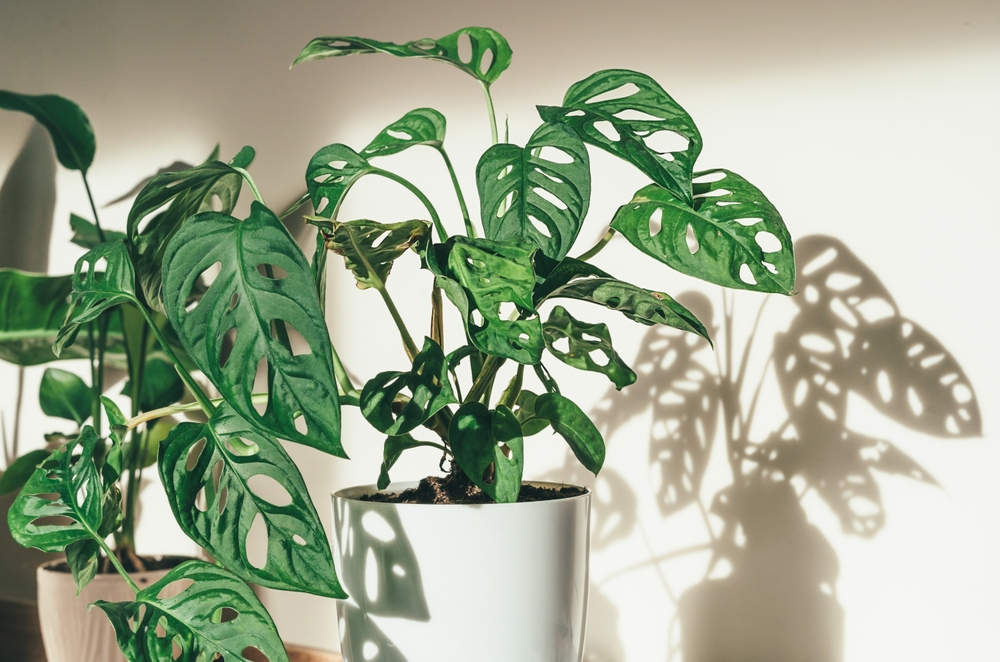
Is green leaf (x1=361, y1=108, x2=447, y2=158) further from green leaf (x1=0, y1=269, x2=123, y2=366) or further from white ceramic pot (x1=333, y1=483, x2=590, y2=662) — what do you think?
green leaf (x1=0, y1=269, x2=123, y2=366)

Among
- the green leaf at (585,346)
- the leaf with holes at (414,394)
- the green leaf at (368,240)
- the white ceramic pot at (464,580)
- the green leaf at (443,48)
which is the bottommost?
the white ceramic pot at (464,580)

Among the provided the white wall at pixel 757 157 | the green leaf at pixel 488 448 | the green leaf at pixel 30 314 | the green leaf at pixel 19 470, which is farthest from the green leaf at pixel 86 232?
the green leaf at pixel 488 448

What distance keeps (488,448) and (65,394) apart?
936 mm

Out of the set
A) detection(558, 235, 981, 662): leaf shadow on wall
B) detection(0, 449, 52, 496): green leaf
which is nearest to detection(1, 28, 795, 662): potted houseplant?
detection(558, 235, 981, 662): leaf shadow on wall

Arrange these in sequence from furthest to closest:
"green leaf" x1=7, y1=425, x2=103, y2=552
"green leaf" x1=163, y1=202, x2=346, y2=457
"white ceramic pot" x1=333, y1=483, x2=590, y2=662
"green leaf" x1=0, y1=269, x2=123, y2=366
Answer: "green leaf" x1=0, y1=269, x2=123, y2=366 < "green leaf" x1=7, y1=425, x2=103, y2=552 < "white ceramic pot" x1=333, y1=483, x2=590, y2=662 < "green leaf" x1=163, y1=202, x2=346, y2=457

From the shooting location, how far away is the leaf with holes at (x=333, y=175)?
26.8 inches

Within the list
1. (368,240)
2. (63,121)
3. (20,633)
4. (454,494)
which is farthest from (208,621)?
(20,633)

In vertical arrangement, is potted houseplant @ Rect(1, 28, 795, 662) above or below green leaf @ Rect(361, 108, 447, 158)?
below

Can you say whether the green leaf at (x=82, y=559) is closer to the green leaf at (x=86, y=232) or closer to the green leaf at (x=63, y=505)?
the green leaf at (x=63, y=505)

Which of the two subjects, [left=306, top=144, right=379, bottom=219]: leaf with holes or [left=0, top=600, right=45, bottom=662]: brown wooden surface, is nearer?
[left=306, top=144, right=379, bottom=219]: leaf with holes

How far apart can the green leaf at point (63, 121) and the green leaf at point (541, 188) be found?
2.69 ft

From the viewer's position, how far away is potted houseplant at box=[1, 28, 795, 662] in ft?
1.83

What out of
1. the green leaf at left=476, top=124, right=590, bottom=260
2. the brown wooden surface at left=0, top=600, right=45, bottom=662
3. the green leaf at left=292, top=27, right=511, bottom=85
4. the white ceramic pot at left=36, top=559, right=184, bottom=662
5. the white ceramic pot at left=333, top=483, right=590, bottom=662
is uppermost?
the green leaf at left=292, top=27, right=511, bottom=85

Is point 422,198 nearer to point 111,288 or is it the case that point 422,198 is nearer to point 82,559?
point 111,288
